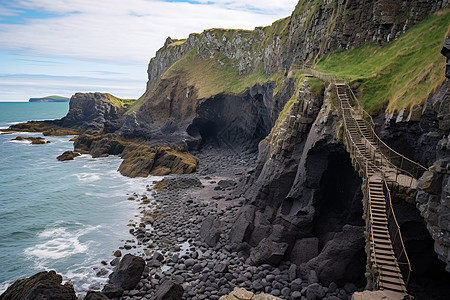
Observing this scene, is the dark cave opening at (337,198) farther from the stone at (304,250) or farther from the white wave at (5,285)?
the white wave at (5,285)


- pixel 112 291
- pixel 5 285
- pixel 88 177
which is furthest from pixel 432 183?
pixel 88 177

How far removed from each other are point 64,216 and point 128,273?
1921cm

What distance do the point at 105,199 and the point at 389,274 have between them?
37.8 meters

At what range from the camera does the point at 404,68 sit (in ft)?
82.3

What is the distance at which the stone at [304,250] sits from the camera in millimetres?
23141

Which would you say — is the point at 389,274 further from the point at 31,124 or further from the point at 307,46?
the point at 31,124

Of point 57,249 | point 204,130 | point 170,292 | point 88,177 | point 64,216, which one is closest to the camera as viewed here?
point 170,292

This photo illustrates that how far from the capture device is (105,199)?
138 feet

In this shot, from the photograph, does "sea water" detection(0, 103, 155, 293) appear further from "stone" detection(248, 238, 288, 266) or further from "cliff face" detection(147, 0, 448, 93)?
"cliff face" detection(147, 0, 448, 93)

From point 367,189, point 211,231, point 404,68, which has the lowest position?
point 211,231

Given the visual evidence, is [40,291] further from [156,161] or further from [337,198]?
[156,161]

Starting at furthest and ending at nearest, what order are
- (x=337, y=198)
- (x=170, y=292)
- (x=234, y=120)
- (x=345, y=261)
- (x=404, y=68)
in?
(x=234, y=120)
(x=337, y=198)
(x=404, y=68)
(x=345, y=261)
(x=170, y=292)

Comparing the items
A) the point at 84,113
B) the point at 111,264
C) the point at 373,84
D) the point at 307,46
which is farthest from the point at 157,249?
the point at 84,113

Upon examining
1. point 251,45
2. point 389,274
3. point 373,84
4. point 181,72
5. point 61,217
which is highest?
point 251,45
